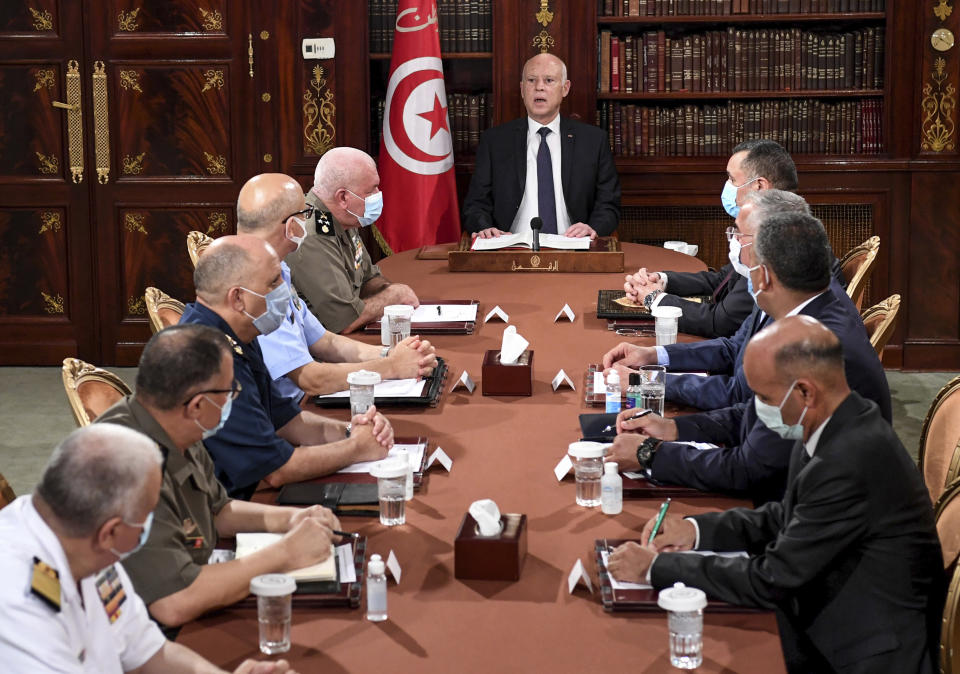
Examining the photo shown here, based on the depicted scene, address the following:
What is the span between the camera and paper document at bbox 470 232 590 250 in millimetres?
6227

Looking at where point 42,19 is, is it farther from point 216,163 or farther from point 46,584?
point 46,584

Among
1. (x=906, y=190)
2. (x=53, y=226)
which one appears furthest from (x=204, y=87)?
(x=906, y=190)

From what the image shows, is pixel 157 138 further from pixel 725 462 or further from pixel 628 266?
pixel 725 462

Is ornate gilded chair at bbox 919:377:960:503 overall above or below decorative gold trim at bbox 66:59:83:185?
below

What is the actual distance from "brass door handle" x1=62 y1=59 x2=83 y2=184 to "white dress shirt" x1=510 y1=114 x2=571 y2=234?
2678 mm

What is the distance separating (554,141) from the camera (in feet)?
24.7

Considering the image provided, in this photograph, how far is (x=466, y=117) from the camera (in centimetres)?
803

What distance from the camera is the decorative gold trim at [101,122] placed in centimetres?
782

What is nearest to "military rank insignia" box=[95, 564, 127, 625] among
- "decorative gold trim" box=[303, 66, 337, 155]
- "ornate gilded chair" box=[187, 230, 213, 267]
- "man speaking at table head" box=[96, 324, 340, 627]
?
"man speaking at table head" box=[96, 324, 340, 627]

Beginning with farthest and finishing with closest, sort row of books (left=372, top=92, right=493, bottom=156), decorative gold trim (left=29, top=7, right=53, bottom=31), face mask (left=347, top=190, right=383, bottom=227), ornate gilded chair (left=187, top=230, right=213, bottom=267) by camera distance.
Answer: row of books (left=372, top=92, right=493, bottom=156), decorative gold trim (left=29, top=7, right=53, bottom=31), ornate gilded chair (left=187, top=230, right=213, bottom=267), face mask (left=347, top=190, right=383, bottom=227)

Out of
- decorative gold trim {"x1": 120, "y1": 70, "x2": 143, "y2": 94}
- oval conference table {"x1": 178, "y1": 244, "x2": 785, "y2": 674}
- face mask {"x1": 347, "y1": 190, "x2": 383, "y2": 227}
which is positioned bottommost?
oval conference table {"x1": 178, "y1": 244, "x2": 785, "y2": 674}

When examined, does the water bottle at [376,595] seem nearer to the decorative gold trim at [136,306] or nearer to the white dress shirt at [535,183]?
the white dress shirt at [535,183]

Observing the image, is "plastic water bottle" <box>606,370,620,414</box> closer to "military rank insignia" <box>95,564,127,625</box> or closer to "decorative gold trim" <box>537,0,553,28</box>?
"military rank insignia" <box>95,564,127,625</box>

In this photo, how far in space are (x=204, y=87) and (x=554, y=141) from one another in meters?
2.13
